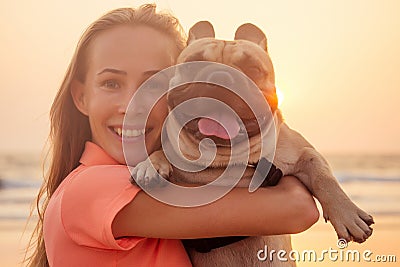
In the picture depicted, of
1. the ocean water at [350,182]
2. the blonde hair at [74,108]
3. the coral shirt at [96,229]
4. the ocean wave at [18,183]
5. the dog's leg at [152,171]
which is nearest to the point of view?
the coral shirt at [96,229]

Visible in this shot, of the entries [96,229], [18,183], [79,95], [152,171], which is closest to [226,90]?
[152,171]

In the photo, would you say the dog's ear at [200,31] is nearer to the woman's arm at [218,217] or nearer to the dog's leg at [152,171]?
the dog's leg at [152,171]

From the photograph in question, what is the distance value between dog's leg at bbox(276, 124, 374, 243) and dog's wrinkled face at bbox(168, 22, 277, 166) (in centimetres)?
14

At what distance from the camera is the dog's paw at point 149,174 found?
1885 millimetres

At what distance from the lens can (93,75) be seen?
2230mm

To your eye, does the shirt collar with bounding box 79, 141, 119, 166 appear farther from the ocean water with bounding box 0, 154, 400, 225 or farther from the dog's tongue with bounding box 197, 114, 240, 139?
the ocean water with bounding box 0, 154, 400, 225

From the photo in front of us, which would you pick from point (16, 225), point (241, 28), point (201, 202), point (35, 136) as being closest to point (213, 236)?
point (201, 202)

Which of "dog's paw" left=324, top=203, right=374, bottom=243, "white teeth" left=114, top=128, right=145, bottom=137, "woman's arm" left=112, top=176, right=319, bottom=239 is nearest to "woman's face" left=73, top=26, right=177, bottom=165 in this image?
"white teeth" left=114, top=128, right=145, bottom=137

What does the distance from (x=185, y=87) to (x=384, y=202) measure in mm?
6606

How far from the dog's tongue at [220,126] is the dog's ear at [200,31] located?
1.19ft

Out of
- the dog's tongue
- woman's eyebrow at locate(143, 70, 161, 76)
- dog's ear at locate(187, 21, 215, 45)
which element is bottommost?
the dog's tongue

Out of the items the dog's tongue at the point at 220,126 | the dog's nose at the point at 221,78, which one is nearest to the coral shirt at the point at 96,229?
the dog's tongue at the point at 220,126

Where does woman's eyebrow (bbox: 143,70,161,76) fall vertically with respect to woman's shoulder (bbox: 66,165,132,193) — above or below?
above

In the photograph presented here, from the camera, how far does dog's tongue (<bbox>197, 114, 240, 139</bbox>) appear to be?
6.25 ft
